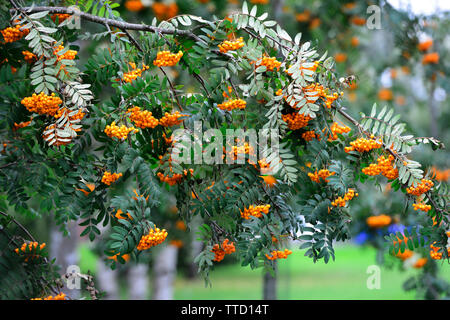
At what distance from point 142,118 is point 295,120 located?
21.2 inches

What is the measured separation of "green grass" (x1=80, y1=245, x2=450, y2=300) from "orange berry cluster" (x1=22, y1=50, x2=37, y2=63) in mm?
5116

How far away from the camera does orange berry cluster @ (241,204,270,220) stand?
1627 millimetres

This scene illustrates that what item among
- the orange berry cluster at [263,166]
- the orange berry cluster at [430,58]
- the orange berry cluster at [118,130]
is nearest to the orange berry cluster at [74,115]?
the orange berry cluster at [118,130]

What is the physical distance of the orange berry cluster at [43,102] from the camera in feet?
5.22

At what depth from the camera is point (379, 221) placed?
13.7 feet

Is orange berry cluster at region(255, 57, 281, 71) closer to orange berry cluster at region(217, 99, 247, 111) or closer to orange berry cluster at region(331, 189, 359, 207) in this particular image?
orange berry cluster at region(217, 99, 247, 111)

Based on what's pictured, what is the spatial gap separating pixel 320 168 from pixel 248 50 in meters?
0.50

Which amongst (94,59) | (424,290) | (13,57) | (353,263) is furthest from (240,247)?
(353,263)

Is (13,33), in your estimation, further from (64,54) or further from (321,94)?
(321,94)

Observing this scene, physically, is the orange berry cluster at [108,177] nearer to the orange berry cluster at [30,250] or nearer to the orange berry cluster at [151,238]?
the orange berry cluster at [151,238]

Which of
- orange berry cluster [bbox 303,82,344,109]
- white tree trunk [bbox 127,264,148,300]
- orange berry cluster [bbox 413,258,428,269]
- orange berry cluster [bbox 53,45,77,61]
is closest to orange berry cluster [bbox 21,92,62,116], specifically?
orange berry cluster [bbox 53,45,77,61]

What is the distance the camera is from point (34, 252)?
205 centimetres

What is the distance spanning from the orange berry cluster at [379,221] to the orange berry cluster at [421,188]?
8.02 ft

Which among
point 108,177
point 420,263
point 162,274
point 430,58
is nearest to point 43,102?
point 108,177
